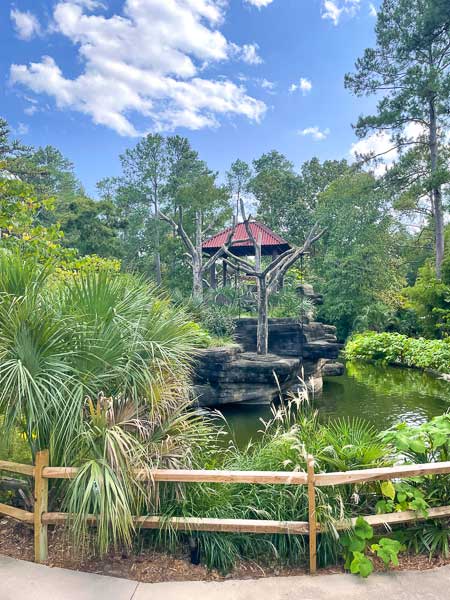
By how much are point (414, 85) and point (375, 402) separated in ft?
47.6

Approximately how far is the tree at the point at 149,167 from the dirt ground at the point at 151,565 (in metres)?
21.9

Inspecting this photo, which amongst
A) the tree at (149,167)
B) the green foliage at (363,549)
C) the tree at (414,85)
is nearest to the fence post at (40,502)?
the green foliage at (363,549)

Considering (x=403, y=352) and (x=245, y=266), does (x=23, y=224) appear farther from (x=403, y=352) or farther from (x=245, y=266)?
(x=403, y=352)

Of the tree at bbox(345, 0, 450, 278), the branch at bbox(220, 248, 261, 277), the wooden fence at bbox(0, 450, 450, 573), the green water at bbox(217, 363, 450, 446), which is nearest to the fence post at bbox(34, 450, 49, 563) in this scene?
the wooden fence at bbox(0, 450, 450, 573)

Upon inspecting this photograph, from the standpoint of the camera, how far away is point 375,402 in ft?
35.5

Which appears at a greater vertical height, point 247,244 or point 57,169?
point 57,169

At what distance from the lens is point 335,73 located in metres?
20.2

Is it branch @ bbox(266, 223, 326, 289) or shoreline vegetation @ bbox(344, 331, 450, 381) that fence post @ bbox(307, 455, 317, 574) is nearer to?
branch @ bbox(266, 223, 326, 289)

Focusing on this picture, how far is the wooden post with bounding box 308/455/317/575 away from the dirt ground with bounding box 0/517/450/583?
0.13 metres

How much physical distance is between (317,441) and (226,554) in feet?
3.45

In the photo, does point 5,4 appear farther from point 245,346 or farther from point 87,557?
point 245,346

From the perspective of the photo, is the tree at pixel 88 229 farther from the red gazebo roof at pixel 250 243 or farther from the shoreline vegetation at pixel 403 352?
the shoreline vegetation at pixel 403 352

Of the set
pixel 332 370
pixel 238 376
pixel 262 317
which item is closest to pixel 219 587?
pixel 238 376

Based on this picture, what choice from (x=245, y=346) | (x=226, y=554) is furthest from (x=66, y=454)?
(x=245, y=346)
